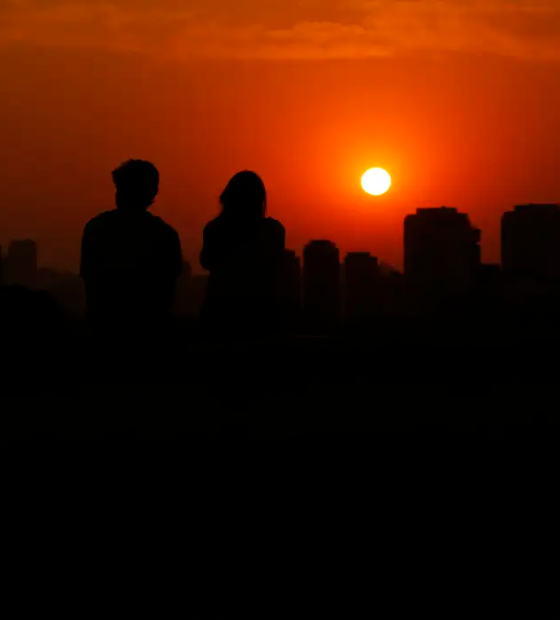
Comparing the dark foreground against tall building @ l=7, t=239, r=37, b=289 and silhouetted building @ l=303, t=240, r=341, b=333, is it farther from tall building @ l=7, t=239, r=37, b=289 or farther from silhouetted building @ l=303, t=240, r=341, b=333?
tall building @ l=7, t=239, r=37, b=289

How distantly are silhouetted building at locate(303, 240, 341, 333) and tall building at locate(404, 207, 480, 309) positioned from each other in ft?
24.7

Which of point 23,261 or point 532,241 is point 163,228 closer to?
point 532,241

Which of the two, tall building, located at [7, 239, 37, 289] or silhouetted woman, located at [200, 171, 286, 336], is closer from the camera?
silhouetted woman, located at [200, 171, 286, 336]

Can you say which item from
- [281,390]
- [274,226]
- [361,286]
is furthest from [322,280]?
[281,390]

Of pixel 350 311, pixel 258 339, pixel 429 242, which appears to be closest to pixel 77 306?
pixel 350 311

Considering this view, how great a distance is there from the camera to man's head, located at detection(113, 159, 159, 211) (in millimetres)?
8273

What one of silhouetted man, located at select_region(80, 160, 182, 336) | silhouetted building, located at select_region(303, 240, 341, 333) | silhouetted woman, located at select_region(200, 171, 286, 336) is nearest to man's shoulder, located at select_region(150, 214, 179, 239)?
silhouetted man, located at select_region(80, 160, 182, 336)

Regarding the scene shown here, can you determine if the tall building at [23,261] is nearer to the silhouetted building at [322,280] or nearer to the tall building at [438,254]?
the silhouetted building at [322,280]

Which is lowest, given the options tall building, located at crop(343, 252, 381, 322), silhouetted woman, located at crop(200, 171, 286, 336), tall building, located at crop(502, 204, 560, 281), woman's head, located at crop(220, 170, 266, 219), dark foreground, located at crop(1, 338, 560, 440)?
tall building, located at crop(343, 252, 381, 322)

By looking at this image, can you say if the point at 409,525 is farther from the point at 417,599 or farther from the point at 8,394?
the point at 8,394

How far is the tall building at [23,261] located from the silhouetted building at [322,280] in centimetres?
2881

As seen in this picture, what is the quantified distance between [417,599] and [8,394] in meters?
2.44

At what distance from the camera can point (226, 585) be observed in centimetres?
510

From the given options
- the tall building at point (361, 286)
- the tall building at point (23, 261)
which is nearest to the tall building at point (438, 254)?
the tall building at point (361, 286)
